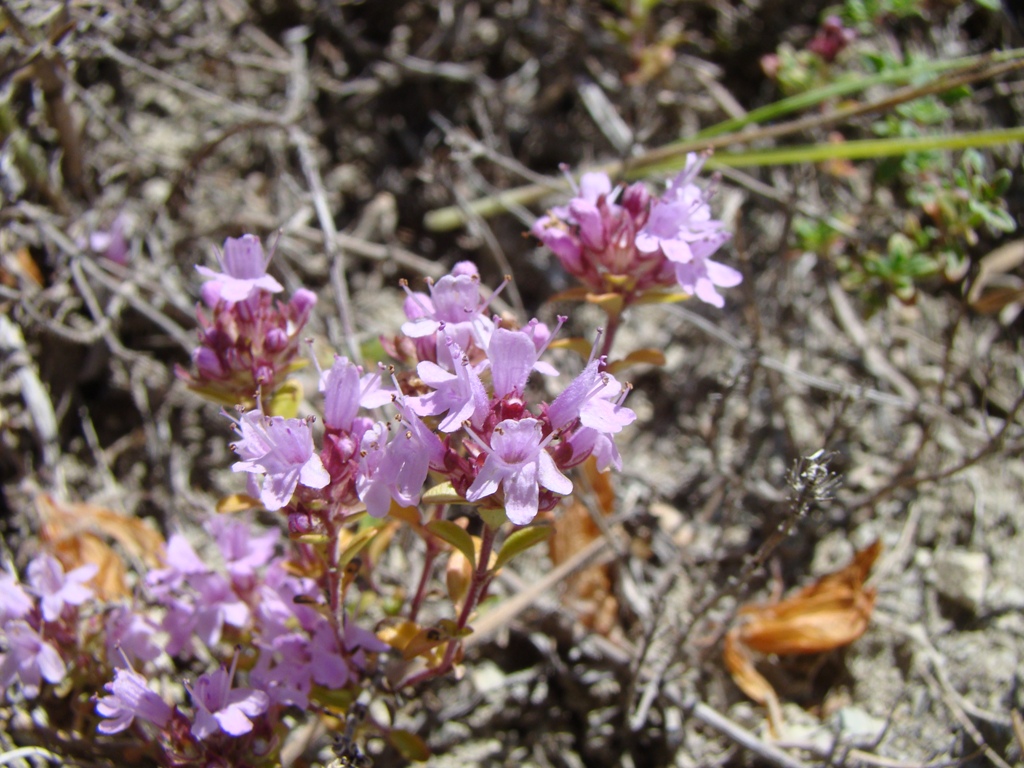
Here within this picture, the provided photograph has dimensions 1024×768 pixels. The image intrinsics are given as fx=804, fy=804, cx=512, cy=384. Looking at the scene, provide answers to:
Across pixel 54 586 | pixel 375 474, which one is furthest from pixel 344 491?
pixel 54 586

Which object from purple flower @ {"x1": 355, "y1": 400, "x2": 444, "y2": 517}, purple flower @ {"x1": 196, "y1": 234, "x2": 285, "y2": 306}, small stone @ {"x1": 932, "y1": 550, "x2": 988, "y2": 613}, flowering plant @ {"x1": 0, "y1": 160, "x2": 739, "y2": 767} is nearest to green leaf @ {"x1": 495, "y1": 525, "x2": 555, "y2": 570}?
flowering plant @ {"x1": 0, "y1": 160, "x2": 739, "y2": 767}

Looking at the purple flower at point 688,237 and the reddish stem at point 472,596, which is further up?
the purple flower at point 688,237

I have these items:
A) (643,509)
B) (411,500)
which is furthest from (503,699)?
(411,500)

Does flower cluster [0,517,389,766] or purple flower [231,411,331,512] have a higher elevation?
purple flower [231,411,331,512]

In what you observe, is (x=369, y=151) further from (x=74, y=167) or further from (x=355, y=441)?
(x=355, y=441)

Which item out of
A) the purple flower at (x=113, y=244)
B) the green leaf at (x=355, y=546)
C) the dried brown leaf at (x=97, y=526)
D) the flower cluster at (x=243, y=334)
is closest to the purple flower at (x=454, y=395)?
the green leaf at (x=355, y=546)

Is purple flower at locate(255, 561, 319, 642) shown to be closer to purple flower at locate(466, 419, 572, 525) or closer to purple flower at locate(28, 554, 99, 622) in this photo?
purple flower at locate(28, 554, 99, 622)

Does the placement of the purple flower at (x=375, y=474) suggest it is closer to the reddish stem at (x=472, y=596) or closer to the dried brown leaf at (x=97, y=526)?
the reddish stem at (x=472, y=596)
